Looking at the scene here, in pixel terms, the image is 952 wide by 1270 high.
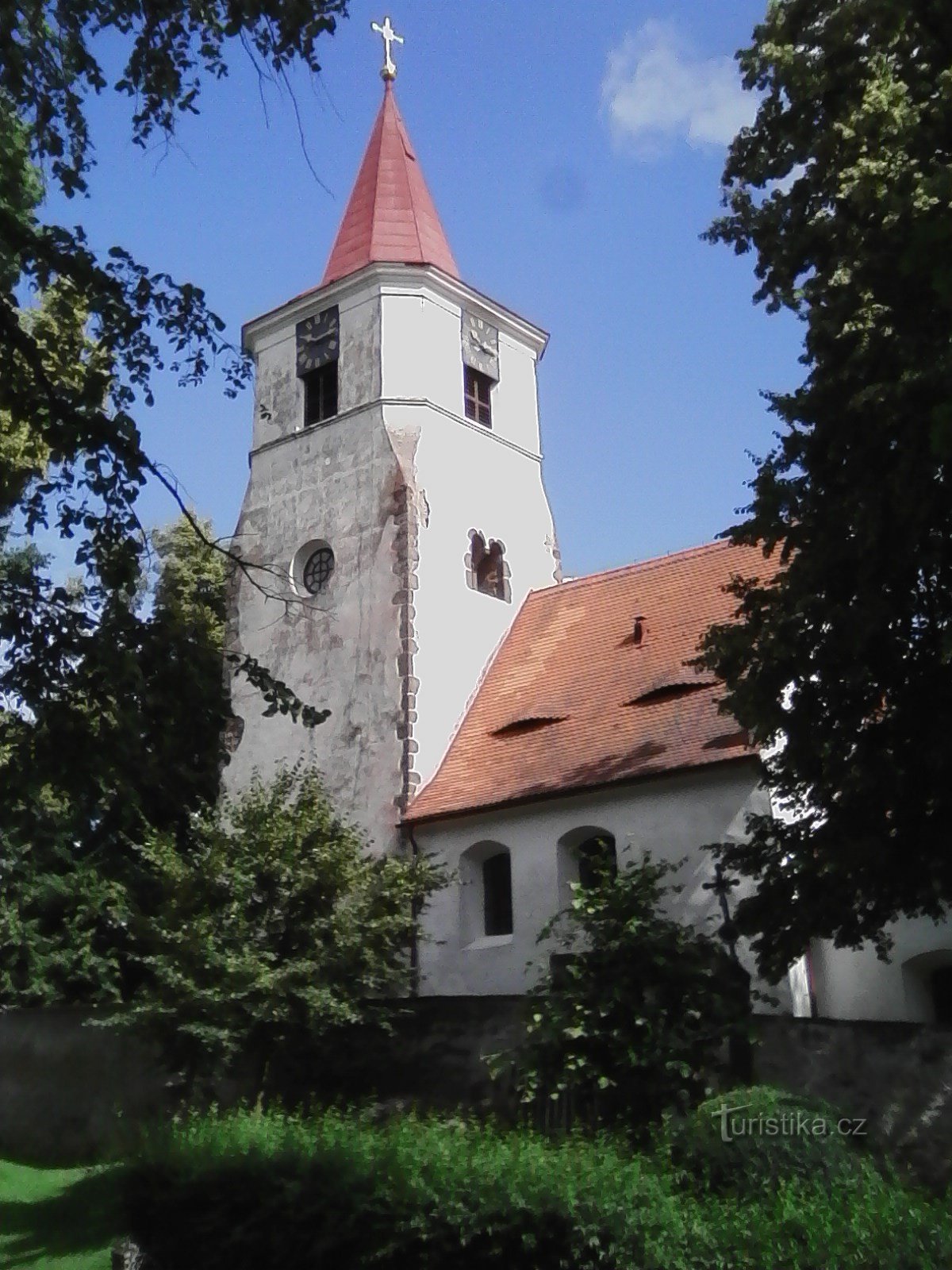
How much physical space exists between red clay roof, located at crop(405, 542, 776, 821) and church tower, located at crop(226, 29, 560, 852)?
1.91 ft

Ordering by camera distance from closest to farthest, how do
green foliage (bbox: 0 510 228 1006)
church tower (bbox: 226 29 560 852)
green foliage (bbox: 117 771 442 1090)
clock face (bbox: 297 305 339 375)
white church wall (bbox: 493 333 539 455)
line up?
green foliage (bbox: 0 510 228 1006) < green foliage (bbox: 117 771 442 1090) < church tower (bbox: 226 29 560 852) < clock face (bbox: 297 305 339 375) < white church wall (bbox: 493 333 539 455)

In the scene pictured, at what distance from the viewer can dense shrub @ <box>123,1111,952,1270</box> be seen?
23.8 feet

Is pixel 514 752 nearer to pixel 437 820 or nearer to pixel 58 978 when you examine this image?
pixel 437 820

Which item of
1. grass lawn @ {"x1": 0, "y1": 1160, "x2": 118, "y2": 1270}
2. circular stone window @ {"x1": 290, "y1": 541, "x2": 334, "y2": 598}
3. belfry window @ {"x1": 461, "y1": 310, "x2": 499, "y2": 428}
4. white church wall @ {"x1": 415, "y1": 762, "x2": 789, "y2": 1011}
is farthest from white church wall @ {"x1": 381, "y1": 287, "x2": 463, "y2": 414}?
grass lawn @ {"x1": 0, "y1": 1160, "x2": 118, "y2": 1270}

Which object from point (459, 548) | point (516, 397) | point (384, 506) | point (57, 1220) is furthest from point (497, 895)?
point (516, 397)

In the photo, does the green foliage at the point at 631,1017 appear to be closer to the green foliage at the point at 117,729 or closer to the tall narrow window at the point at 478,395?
the green foliage at the point at 117,729

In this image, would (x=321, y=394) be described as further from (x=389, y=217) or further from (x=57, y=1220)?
(x=57, y=1220)

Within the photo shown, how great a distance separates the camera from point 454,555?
22125mm

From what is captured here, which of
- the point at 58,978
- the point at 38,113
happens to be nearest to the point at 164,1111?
the point at 58,978

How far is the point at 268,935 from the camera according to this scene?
48.1 ft

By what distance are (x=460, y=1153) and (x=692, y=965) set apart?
3.72 meters

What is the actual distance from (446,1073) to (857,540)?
7.01 m

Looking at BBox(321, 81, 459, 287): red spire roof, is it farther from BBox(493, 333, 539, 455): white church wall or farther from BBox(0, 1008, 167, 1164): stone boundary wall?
BBox(0, 1008, 167, 1164): stone boundary wall

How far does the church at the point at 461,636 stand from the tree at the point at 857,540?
3.73 meters
